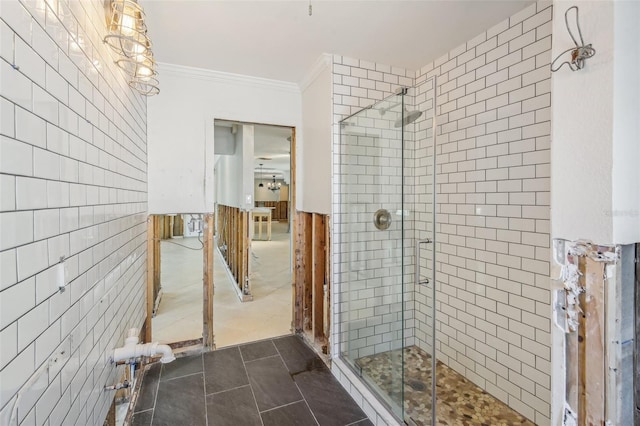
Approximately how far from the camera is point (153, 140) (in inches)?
→ 98.0

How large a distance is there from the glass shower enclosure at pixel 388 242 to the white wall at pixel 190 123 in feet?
3.45

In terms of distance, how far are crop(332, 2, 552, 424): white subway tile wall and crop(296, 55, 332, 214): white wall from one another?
0.09 metres

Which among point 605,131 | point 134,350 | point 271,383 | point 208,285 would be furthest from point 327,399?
point 605,131

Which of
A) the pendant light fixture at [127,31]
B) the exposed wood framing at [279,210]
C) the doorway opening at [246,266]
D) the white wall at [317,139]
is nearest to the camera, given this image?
the pendant light fixture at [127,31]

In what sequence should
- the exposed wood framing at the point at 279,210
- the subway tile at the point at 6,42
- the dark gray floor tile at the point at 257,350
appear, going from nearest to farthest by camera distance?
the subway tile at the point at 6,42
the dark gray floor tile at the point at 257,350
the exposed wood framing at the point at 279,210

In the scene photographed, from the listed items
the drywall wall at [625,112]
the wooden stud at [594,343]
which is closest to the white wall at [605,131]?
the drywall wall at [625,112]

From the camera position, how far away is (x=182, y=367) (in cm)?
244

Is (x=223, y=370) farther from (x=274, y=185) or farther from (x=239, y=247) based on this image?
(x=274, y=185)

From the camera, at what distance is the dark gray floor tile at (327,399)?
1909 millimetres

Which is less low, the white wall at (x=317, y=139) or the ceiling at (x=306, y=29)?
the ceiling at (x=306, y=29)

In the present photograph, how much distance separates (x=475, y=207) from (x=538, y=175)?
492 millimetres

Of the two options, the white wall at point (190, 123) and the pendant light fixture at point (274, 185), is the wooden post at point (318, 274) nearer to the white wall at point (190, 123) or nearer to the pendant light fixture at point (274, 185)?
the white wall at point (190, 123)

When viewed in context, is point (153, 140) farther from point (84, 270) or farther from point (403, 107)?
point (403, 107)

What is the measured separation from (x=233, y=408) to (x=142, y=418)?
1.82 ft
